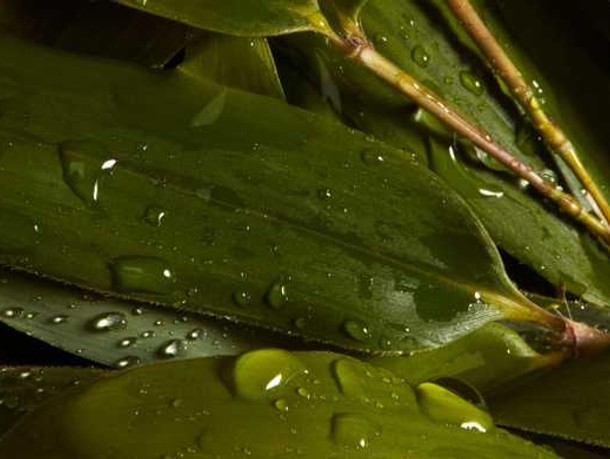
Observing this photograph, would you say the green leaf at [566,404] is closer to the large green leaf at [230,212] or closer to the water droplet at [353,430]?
the large green leaf at [230,212]

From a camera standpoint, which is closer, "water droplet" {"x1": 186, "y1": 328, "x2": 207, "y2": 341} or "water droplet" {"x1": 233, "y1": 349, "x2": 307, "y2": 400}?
"water droplet" {"x1": 233, "y1": 349, "x2": 307, "y2": 400}

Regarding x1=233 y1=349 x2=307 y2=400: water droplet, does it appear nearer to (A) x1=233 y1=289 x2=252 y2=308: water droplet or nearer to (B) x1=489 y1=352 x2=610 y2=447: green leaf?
(A) x1=233 y1=289 x2=252 y2=308: water droplet

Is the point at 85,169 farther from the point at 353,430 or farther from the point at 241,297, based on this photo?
the point at 353,430

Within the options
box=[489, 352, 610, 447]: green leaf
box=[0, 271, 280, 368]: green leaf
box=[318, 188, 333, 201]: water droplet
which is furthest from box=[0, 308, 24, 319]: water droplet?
box=[489, 352, 610, 447]: green leaf

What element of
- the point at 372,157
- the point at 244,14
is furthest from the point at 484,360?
the point at 244,14

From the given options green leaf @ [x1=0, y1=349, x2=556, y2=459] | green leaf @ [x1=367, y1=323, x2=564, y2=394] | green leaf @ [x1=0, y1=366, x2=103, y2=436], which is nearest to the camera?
green leaf @ [x1=0, y1=349, x2=556, y2=459]

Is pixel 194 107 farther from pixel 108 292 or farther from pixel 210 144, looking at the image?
pixel 108 292

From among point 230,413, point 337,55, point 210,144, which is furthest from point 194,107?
point 230,413
